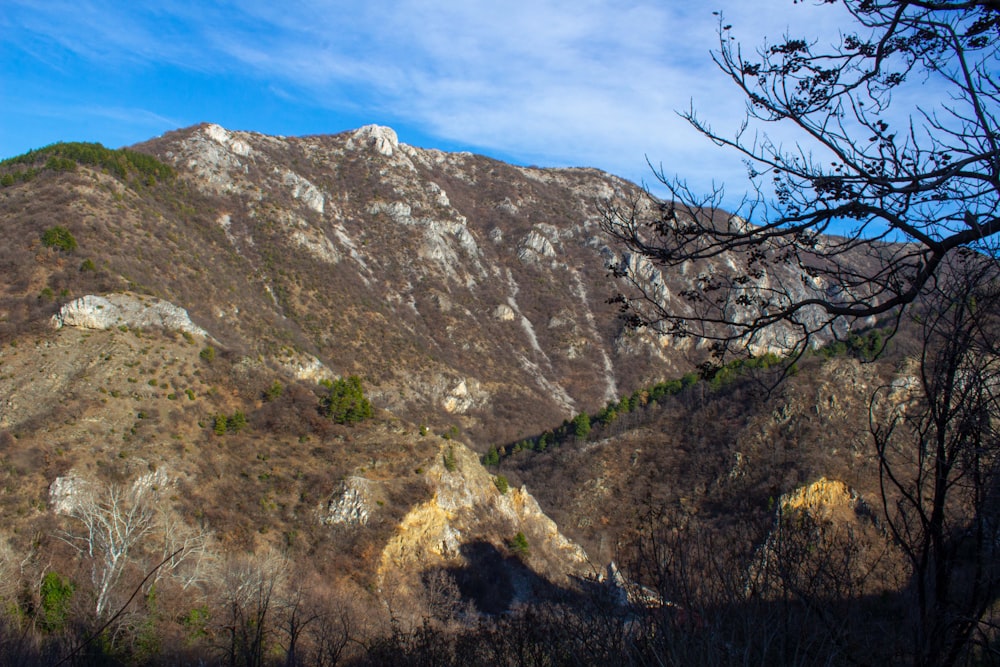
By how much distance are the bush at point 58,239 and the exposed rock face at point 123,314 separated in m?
4.91

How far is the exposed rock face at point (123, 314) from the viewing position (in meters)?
26.7

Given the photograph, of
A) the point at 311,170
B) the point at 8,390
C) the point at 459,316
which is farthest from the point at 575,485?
the point at 311,170

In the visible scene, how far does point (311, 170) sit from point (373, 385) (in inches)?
1913

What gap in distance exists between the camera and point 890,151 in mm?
3586

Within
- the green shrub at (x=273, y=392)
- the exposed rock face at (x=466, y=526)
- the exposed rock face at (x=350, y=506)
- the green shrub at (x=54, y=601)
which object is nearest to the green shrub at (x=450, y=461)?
the exposed rock face at (x=466, y=526)

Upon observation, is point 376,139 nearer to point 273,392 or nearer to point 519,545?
point 273,392

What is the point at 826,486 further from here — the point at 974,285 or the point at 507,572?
the point at 974,285

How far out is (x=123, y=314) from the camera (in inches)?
1121

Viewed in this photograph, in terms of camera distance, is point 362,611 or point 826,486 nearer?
point 362,611

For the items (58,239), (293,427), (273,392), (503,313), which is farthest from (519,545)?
(503,313)

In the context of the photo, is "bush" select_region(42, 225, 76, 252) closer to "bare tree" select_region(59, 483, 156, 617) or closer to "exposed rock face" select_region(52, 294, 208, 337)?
"exposed rock face" select_region(52, 294, 208, 337)

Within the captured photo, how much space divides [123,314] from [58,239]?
6557 mm

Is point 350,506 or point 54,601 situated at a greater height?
point 350,506

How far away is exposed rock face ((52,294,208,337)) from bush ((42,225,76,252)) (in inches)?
193
